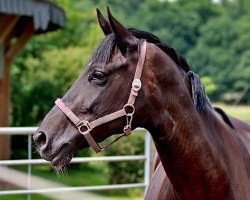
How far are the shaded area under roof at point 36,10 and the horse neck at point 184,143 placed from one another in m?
7.36

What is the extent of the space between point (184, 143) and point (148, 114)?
0.22 meters

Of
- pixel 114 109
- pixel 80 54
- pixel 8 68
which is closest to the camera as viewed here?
pixel 114 109

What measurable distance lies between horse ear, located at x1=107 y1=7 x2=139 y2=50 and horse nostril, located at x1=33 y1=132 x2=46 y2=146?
1.61ft

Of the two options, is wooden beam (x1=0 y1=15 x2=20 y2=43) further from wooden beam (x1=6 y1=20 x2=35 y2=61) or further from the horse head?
the horse head

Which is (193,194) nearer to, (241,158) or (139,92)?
(241,158)

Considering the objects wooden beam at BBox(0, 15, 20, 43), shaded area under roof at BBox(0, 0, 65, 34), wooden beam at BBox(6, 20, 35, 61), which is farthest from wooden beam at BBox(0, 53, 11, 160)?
shaded area under roof at BBox(0, 0, 65, 34)

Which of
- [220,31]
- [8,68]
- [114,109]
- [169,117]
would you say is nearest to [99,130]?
[114,109]

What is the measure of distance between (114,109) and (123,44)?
0.27 m

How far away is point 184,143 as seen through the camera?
2865mm

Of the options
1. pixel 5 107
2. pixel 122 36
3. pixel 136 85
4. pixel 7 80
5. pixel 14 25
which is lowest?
pixel 5 107

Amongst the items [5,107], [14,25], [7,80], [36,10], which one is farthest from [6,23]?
[5,107]

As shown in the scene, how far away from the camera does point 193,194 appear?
2.91 m

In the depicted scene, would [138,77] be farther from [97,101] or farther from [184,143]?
[184,143]

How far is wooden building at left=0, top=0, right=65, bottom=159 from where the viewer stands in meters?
10.3
